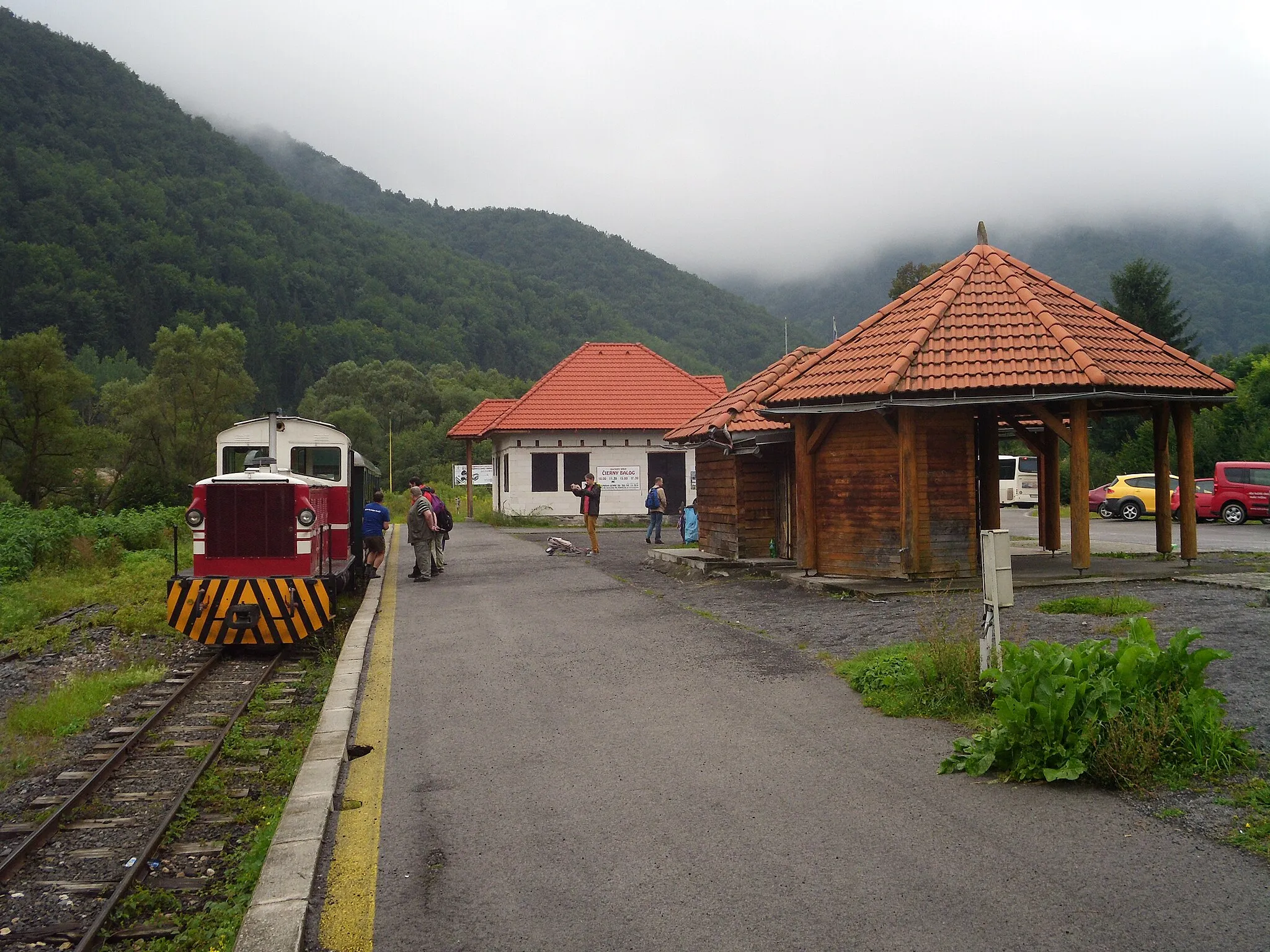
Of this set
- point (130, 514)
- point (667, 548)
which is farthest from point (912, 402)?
point (130, 514)

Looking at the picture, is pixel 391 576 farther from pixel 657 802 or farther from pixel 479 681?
pixel 657 802

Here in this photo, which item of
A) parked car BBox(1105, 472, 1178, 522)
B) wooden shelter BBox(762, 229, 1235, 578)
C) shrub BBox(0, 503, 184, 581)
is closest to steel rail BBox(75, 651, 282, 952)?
wooden shelter BBox(762, 229, 1235, 578)

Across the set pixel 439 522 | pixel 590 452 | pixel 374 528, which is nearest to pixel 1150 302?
pixel 590 452

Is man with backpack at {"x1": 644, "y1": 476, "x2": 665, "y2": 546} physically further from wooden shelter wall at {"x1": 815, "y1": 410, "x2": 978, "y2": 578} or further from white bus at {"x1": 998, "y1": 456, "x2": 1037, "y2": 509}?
white bus at {"x1": 998, "y1": 456, "x2": 1037, "y2": 509}

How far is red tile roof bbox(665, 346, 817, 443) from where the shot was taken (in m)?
17.2

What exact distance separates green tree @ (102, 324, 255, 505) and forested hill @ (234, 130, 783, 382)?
56906 millimetres

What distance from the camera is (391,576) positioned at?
19422mm

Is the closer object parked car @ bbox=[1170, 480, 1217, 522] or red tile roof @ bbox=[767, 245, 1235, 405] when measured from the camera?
red tile roof @ bbox=[767, 245, 1235, 405]

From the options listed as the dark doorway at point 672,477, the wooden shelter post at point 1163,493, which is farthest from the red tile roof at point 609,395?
the wooden shelter post at point 1163,493

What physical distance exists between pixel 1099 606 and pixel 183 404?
165 ft

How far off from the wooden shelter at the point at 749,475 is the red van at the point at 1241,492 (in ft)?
61.0

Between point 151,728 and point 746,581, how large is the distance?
956 cm

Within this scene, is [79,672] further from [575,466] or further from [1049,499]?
[575,466]

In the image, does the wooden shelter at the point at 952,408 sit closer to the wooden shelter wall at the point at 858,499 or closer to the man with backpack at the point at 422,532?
the wooden shelter wall at the point at 858,499
